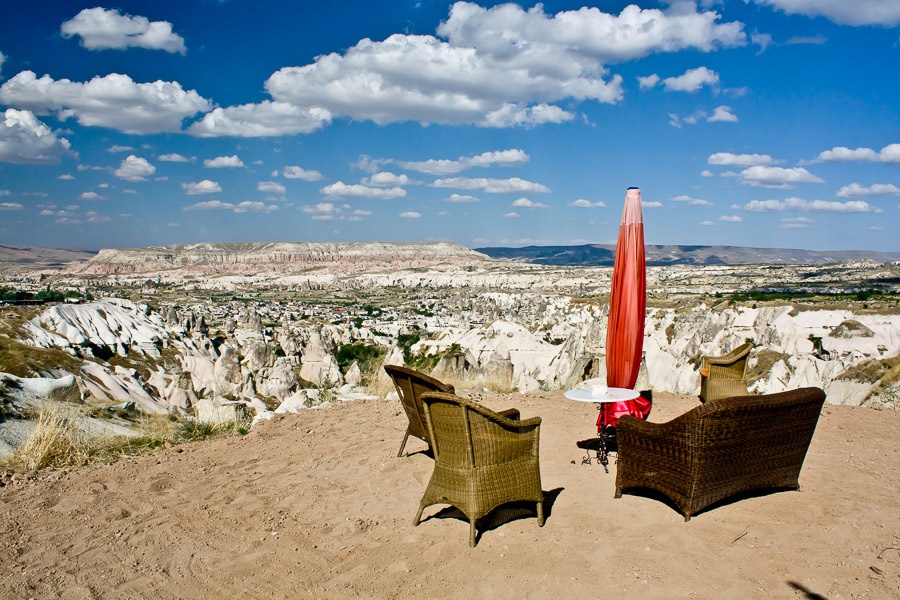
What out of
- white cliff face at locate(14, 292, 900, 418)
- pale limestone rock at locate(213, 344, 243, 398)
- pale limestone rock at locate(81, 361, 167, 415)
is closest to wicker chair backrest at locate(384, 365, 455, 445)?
white cliff face at locate(14, 292, 900, 418)

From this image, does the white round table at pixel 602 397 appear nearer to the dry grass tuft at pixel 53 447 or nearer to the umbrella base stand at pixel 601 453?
the umbrella base stand at pixel 601 453

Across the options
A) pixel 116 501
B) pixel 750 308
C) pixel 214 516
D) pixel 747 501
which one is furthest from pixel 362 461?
pixel 750 308

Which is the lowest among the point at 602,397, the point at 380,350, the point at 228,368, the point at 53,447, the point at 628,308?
the point at 380,350

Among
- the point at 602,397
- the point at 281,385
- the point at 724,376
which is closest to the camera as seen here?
the point at 602,397

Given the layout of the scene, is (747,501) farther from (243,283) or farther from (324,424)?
(243,283)

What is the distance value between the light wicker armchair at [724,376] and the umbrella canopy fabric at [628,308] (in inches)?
81.7

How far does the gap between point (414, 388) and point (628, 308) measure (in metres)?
1.86

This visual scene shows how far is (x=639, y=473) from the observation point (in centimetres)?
407

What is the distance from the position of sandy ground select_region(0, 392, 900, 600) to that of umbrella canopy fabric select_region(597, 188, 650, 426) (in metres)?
0.70

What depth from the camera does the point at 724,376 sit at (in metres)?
6.79

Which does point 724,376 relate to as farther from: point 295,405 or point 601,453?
point 295,405

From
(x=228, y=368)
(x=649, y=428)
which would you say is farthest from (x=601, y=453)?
(x=228, y=368)

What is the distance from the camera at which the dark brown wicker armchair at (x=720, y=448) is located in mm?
3588

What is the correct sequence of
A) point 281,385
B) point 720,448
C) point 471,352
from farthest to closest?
point 471,352
point 281,385
point 720,448
